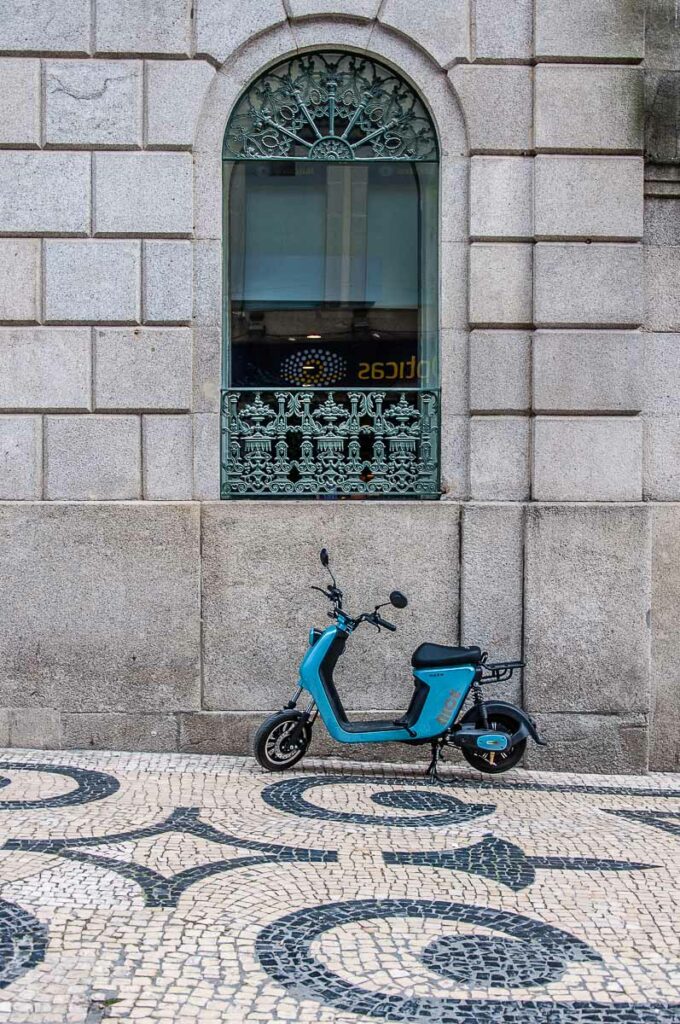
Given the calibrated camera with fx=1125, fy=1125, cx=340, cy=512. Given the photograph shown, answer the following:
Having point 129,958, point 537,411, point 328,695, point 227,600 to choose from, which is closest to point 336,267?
point 537,411

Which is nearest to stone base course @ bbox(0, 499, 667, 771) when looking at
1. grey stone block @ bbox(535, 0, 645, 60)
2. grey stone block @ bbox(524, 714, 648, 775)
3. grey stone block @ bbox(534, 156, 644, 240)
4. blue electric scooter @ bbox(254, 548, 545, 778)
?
grey stone block @ bbox(524, 714, 648, 775)

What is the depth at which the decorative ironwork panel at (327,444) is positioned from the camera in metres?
8.00

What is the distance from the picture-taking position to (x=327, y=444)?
8.02 m

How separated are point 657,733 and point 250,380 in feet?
12.6

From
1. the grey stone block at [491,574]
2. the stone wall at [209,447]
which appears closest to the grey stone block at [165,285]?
the stone wall at [209,447]

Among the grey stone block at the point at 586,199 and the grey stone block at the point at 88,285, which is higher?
the grey stone block at the point at 586,199

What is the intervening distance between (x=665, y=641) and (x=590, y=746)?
0.93 meters

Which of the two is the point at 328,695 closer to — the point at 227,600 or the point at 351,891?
the point at 227,600

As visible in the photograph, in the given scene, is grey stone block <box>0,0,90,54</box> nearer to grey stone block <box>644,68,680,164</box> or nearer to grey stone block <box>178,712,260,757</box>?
grey stone block <box>644,68,680,164</box>

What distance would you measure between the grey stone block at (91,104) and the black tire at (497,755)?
4668mm

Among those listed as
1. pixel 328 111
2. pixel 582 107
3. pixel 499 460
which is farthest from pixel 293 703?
pixel 582 107

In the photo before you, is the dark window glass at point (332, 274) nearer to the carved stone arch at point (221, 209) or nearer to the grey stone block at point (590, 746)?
the carved stone arch at point (221, 209)

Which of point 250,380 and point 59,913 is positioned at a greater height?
point 250,380

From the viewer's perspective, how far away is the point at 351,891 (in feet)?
16.6
